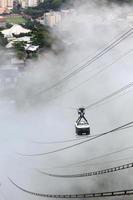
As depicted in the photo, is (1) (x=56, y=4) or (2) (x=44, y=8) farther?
(2) (x=44, y=8)

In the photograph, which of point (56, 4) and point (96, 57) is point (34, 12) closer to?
point (56, 4)

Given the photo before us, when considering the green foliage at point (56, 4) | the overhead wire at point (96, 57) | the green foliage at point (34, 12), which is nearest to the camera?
the overhead wire at point (96, 57)

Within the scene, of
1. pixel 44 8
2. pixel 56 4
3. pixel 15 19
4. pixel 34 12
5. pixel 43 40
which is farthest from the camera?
pixel 44 8

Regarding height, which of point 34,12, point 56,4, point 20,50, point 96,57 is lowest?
point 34,12

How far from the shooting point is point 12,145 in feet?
80.5

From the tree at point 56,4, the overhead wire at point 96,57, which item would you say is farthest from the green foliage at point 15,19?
the overhead wire at point 96,57

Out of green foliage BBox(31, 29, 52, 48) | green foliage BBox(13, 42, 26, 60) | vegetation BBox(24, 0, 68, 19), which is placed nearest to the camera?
green foliage BBox(13, 42, 26, 60)

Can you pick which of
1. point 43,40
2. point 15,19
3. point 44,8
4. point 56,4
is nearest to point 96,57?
point 43,40

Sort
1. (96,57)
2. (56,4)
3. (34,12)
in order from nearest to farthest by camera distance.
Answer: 1. (96,57)
2. (56,4)
3. (34,12)

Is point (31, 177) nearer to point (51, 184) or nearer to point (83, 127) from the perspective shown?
point (51, 184)

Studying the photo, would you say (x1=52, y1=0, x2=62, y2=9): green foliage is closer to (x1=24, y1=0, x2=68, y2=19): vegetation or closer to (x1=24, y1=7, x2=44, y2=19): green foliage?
(x1=24, y1=0, x2=68, y2=19): vegetation

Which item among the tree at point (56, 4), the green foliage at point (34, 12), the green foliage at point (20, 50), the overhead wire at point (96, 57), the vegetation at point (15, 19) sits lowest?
the vegetation at point (15, 19)

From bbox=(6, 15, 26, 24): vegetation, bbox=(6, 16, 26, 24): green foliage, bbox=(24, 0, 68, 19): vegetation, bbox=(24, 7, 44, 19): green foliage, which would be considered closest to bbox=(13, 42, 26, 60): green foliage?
bbox=(6, 16, 26, 24): green foliage

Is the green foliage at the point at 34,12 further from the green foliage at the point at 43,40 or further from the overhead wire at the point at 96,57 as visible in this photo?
the overhead wire at the point at 96,57
